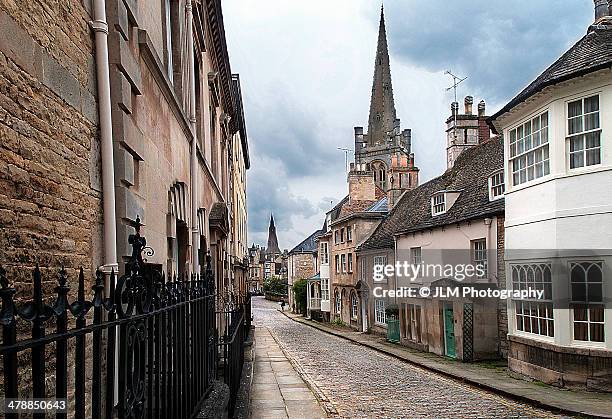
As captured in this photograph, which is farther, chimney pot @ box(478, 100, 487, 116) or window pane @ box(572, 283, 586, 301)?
chimney pot @ box(478, 100, 487, 116)

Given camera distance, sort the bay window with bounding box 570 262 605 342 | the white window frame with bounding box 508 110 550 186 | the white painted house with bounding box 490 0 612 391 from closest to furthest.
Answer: the white painted house with bounding box 490 0 612 391 < the bay window with bounding box 570 262 605 342 < the white window frame with bounding box 508 110 550 186

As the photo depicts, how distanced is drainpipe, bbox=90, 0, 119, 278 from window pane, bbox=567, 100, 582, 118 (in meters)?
12.9

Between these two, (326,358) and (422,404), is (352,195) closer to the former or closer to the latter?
(326,358)

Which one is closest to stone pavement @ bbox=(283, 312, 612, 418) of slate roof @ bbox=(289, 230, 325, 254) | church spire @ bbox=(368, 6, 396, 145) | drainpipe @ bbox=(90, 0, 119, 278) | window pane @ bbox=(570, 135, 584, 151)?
window pane @ bbox=(570, 135, 584, 151)

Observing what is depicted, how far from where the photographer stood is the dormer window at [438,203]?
27844mm

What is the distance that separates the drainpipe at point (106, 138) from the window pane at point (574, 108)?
12856mm

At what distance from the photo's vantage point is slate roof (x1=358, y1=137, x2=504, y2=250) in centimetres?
2411

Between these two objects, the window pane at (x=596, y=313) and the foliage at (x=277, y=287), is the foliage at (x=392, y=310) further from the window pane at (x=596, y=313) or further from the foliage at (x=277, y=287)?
the foliage at (x=277, y=287)

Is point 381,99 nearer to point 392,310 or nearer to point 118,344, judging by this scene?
point 392,310

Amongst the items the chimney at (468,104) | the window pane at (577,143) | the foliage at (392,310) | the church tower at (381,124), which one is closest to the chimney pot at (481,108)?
the chimney at (468,104)

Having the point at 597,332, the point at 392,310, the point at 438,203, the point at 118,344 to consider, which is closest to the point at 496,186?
the point at 438,203

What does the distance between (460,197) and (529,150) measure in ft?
33.2

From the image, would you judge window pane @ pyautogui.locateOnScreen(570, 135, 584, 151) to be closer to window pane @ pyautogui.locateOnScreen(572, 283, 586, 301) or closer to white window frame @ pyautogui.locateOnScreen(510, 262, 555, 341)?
white window frame @ pyautogui.locateOnScreen(510, 262, 555, 341)

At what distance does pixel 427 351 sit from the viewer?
27.8 metres
